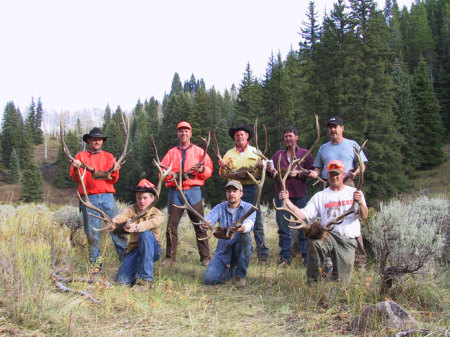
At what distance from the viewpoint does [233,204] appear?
5.28 metres

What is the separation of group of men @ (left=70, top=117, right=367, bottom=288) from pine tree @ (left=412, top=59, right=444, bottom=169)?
36787mm

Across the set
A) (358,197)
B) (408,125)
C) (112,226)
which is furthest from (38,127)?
(358,197)

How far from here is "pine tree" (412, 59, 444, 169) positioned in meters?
38.2

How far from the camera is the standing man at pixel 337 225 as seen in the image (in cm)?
432

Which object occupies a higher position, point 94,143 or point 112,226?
point 94,143

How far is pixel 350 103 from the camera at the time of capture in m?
23.5

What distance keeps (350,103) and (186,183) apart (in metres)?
20.0

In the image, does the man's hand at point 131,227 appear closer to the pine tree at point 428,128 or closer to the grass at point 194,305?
the grass at point 194,305

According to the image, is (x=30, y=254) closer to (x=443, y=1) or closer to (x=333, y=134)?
(x=333, y=134)

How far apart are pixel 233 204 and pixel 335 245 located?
5.01 ft

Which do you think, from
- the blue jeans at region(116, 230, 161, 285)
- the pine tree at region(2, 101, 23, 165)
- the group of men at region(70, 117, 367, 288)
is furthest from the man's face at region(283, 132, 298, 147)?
the pine tree at region(2, 101, 23, 165)

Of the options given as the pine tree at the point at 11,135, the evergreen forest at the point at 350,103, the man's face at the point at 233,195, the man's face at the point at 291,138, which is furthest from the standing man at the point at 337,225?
the pine tree at the point at 11,135

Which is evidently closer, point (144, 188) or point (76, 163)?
point (144, 188)

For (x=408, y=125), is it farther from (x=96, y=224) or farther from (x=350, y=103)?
(x=96, y=224)
